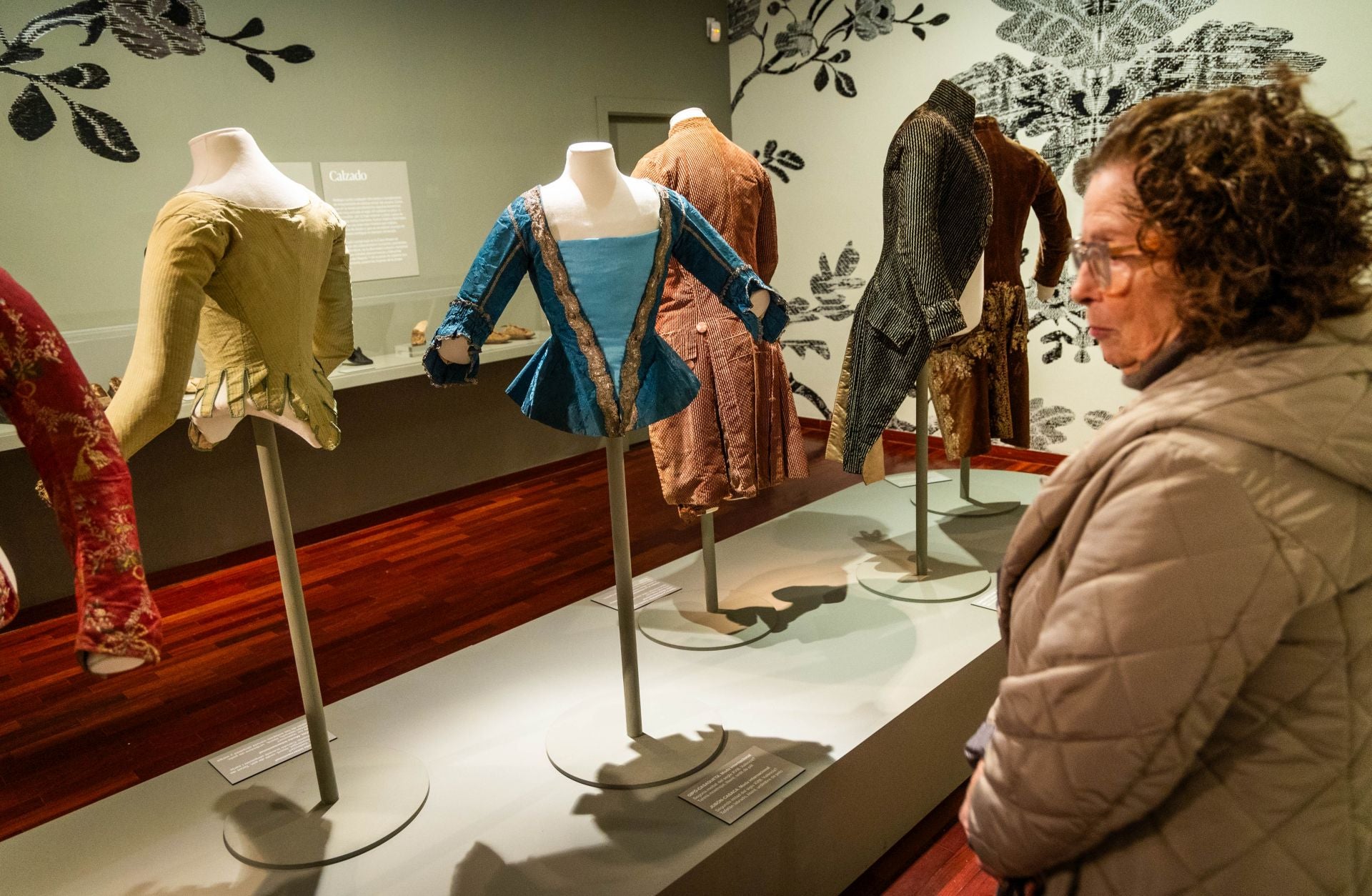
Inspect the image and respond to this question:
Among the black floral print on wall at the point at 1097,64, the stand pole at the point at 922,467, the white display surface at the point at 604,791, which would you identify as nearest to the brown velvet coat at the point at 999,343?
the stand pole at the point at 922,467

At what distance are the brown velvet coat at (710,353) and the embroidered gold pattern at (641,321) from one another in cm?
48

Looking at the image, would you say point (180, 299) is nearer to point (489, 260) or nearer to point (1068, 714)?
point (489, 260)

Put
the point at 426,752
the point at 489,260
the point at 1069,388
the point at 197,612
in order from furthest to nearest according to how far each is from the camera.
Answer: the point at 1069,388 < the point at 197,612 < the point at 426,752 < the point at 489,260

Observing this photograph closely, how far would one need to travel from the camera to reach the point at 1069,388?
4.87m

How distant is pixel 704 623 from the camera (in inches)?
115

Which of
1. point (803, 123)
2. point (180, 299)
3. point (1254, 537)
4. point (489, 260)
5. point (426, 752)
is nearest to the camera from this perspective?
point (1254, 537)

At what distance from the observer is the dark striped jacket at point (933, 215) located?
2617 mm

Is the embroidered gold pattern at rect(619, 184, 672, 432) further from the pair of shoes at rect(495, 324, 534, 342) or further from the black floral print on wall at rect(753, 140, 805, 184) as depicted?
the black floral print on wall at rect(753, 140, 805, 184)

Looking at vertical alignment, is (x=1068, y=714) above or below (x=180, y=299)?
below

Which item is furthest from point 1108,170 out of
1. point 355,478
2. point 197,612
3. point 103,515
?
point 355,478

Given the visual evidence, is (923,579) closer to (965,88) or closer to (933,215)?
(933,215)

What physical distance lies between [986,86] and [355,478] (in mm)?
3599

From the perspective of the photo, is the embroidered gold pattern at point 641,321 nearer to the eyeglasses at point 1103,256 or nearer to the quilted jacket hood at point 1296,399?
the eyeglasses at point 1103,256

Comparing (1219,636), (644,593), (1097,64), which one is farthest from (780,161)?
(1219,636)
